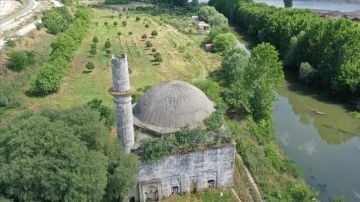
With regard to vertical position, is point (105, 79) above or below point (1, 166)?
below

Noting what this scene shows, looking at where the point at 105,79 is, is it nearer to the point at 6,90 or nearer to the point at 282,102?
the point at 6,90

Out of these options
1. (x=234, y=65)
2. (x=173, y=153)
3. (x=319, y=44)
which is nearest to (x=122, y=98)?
(x=173, y=153)

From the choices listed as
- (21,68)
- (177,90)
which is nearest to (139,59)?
(21,68)

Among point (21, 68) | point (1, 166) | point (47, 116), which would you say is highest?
point (47, 116)

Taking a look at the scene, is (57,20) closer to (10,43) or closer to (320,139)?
(10,43)

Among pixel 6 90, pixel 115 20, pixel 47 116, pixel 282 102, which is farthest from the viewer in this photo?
pixel 115 20

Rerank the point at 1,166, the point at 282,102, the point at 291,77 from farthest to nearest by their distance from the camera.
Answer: the point at 291,77, the point at 282,102, the point at 1,166

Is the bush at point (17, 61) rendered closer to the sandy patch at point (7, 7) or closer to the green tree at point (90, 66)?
the green tree at point (90, 66)

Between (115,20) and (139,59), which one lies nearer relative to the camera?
(139,59)

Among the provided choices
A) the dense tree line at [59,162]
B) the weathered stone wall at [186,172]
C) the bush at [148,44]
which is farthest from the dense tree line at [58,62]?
the weathered stone wall at [186,172]
